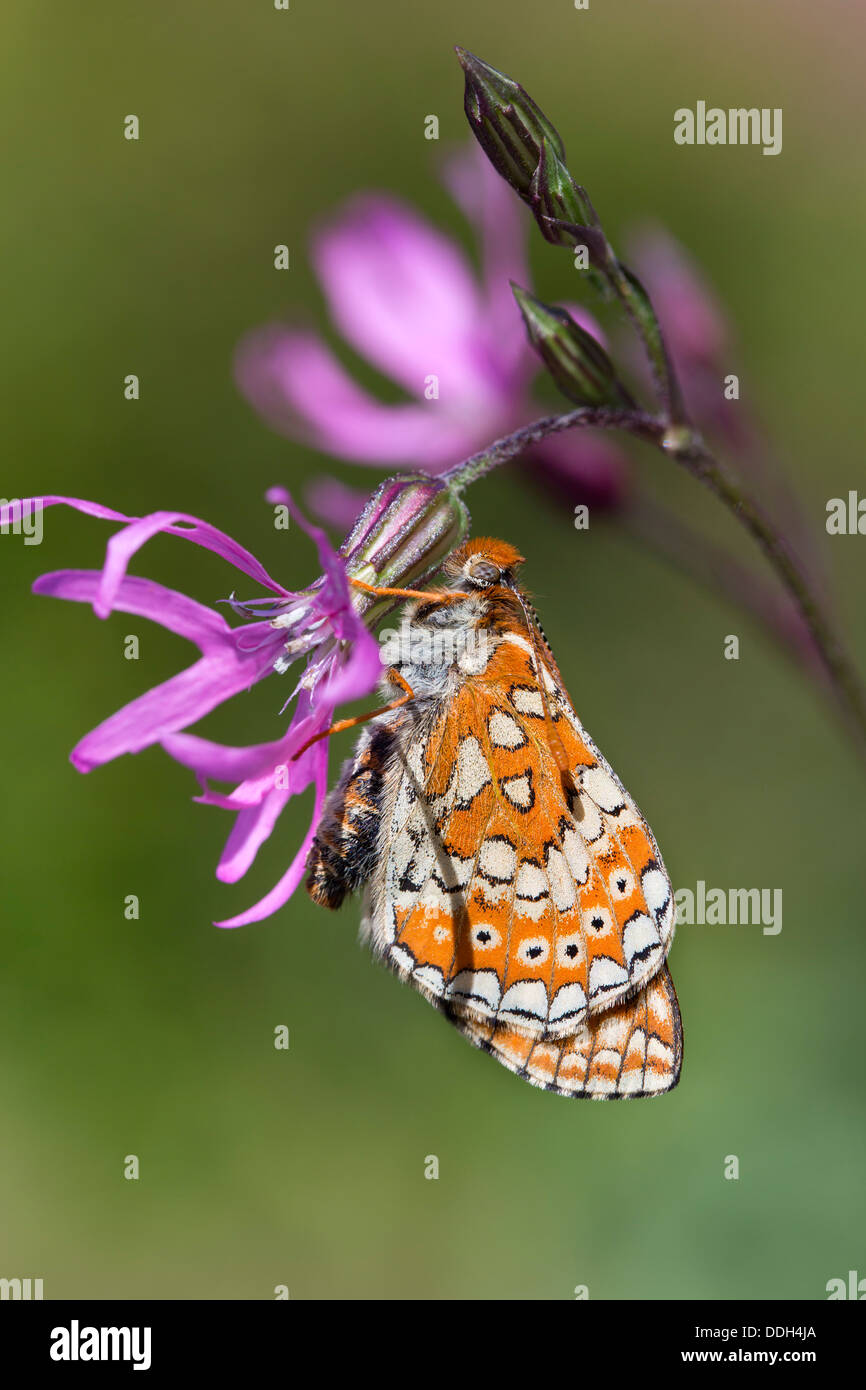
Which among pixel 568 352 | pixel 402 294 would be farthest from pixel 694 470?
pixel 402 294

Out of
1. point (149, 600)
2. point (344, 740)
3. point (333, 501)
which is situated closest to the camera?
point (149, 600)

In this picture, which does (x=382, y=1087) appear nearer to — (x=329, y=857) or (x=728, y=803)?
(x=728, y=803)

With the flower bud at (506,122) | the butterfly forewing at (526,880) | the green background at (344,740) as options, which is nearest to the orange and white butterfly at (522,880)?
the butterfly forewing at (526,880)

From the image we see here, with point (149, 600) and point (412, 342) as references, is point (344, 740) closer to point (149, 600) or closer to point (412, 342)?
point (412, 342)

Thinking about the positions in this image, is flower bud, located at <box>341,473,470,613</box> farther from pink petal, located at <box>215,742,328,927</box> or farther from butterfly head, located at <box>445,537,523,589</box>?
pink petal, located at <box>215,742,328,927</box>

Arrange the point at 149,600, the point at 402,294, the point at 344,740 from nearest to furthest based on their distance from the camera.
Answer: the point at 149,600 < the point at 402,294 < the point at 344,740

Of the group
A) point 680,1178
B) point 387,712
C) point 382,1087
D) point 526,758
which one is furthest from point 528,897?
point 382,1087

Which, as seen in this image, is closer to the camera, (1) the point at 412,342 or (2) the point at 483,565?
(2) the point at 483,565
